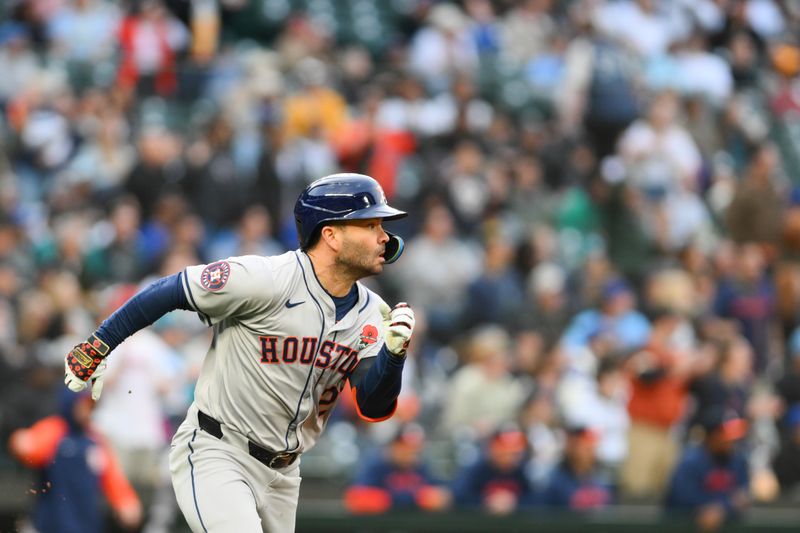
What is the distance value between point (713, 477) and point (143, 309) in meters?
6.31

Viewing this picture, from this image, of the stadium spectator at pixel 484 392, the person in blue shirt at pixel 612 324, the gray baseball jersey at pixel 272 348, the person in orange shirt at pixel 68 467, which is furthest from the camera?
the person in blue shirt at pixel 612 324

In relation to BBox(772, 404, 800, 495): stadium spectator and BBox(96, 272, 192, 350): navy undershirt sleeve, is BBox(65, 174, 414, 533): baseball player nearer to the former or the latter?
BBox(96, 272, 192, 350): navy undershirt sleeve

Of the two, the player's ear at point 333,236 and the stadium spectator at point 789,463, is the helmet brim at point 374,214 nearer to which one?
the player's ear at point 333,236

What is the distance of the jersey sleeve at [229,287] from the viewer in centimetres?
564

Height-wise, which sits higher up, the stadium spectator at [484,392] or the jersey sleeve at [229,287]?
the jersey sleeve at [229,287]

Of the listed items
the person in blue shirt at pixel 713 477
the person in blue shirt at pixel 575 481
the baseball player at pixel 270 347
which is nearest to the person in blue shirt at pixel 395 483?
the person in blue shirt at pixel 575 481

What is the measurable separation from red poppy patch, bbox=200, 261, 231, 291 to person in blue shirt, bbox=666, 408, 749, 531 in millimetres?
6021

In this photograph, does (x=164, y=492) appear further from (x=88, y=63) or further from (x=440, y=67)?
(x=440, y=67)

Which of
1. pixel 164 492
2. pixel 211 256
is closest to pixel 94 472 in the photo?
pixel 164 492

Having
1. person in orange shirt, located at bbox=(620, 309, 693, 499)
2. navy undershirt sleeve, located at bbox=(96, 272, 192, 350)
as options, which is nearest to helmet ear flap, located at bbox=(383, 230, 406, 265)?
navy undershirt sleeve, located at bbox=(96, 272, 192, 350)

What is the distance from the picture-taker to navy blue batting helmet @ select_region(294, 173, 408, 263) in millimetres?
5816

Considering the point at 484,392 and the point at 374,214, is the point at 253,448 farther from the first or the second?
the point at 484,392

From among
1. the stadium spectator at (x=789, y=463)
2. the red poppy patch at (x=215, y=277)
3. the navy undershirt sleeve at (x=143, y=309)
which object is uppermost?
the red poppy patch at (x=215, y=277)

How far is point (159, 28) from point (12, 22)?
149cm
